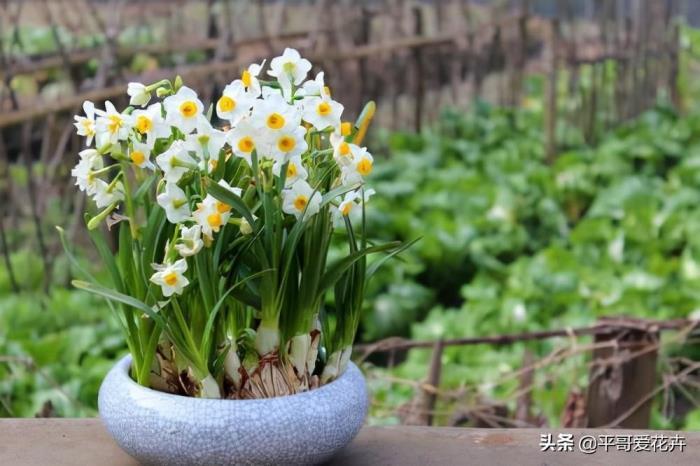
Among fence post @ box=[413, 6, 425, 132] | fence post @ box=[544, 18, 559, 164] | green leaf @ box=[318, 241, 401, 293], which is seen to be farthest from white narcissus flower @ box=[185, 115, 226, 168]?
fence post @ box=[544, 18, 559, 164]

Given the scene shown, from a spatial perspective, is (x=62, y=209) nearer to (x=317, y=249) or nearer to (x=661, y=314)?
(x=661, y=314)

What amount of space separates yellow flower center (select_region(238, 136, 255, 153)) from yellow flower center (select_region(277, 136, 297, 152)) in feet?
0.10

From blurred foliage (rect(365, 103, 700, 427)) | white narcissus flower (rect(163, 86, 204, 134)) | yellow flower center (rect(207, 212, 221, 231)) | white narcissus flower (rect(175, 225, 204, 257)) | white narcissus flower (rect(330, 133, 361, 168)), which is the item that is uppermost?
white narcissus flower (rect(163, 86, 204, 134))

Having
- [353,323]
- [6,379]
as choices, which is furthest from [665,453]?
[6,379]

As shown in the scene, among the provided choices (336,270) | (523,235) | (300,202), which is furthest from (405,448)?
(523,235)

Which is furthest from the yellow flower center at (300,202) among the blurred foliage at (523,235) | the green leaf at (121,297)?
the blurred foliage at (523,235)

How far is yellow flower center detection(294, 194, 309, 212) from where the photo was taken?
4.00ft

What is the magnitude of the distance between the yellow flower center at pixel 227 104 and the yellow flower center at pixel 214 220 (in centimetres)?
12

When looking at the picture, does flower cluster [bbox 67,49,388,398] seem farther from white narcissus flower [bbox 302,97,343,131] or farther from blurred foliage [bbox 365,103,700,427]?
blurred foliage [bbox 365,103,700,427]

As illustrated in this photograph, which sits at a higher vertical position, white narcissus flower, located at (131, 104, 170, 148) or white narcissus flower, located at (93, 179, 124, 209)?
white narcissus flower, located at (131, 104, 170, 148)

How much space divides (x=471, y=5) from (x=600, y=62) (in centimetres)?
76

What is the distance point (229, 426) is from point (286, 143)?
0.33 m

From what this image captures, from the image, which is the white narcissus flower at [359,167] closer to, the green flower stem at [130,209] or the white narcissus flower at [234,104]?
the white narcissus flower at [234,104]

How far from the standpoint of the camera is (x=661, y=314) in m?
3.52
